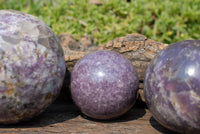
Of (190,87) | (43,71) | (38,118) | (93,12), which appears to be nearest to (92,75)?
(43,71)

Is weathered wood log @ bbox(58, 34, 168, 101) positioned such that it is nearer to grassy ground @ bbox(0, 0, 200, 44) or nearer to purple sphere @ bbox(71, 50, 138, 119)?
purple sphere @ bbox(71, 50, 138, 119)

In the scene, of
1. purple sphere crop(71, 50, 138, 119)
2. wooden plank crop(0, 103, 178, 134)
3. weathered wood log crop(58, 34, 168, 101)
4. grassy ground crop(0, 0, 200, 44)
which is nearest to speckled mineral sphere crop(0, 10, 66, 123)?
wooden plank crop(0, 103, 178, 134)

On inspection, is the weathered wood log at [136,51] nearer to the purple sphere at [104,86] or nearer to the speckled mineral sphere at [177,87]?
the purple sphere at [104,86]

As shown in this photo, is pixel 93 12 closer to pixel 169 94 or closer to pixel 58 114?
pixel 58 114

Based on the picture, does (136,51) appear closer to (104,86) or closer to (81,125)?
A: (104,86)

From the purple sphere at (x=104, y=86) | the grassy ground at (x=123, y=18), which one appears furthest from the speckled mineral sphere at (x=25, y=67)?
the grassy ground at (x=123, y=18)

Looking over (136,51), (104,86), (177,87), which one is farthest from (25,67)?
(136,51)
